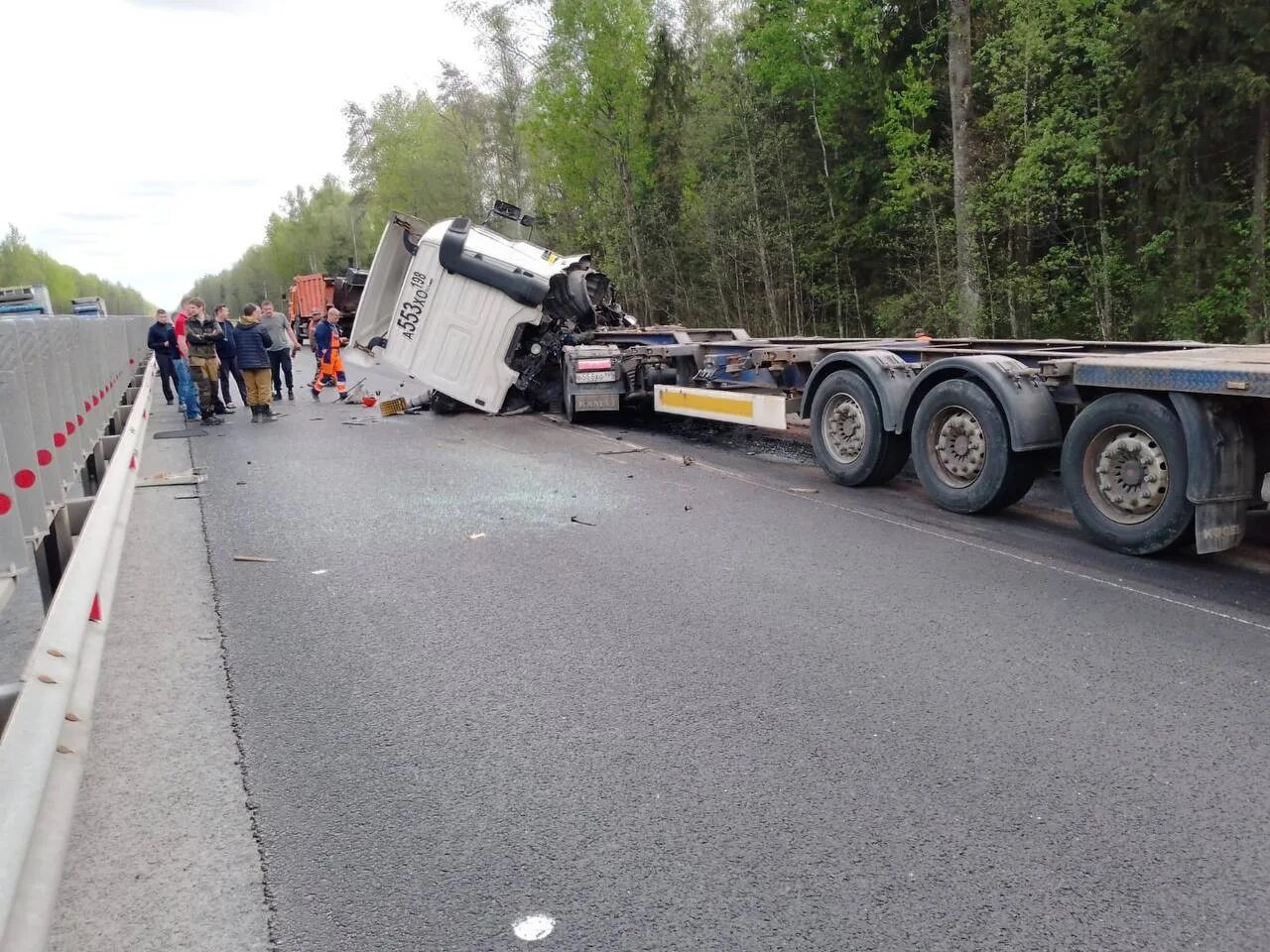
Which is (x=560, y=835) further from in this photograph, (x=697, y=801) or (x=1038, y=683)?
(x=1038, y=683)

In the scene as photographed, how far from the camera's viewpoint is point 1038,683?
4.10 metres

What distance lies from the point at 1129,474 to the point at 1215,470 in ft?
1.84

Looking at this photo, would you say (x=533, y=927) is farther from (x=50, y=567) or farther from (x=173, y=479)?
(x=173, y=479)

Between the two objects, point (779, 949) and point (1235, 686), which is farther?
point (1235, 686)

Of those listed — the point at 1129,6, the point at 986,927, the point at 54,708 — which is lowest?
the point at 986,927

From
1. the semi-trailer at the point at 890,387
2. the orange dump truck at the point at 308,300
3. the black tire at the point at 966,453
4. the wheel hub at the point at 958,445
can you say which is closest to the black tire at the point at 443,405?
the semi-trailer at the point at 890,387

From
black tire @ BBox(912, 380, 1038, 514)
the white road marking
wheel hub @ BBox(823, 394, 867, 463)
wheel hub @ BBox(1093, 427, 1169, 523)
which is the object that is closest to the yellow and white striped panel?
wheel hub @ BBox(823, 394, 867, 463)

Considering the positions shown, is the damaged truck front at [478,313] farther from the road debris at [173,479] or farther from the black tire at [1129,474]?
the black tire at [1129,474]

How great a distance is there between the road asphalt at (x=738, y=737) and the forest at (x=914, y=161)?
40.1 feet

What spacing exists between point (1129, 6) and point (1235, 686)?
1681cm

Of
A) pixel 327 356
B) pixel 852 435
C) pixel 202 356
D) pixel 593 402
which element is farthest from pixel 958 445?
pixel 327 356

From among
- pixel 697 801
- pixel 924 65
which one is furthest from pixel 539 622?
pixel 924 65

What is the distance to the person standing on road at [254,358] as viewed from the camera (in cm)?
1430

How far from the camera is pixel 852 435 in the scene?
830 centimetres
